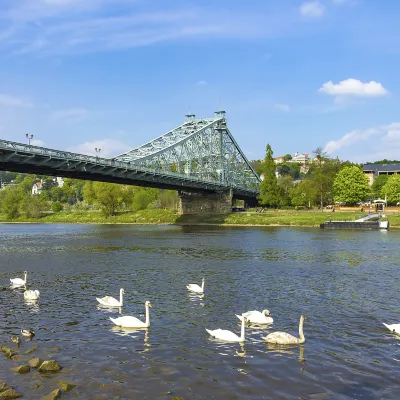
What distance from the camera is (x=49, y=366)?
1304 cm

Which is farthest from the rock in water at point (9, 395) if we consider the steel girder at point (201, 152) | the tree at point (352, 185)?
the tree at point (352, 185)

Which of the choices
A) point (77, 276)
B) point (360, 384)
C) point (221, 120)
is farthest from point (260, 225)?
point (360, 384)

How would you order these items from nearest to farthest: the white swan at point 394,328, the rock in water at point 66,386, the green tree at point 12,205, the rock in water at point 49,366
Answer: the rock in water at point 66,386, the rock in water at point 49,366, the white swan at point 394,328, the green tree at point 12,205

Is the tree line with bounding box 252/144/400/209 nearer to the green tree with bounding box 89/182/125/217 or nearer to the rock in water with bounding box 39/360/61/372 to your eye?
the green tree with bounding box 89/182/125/217

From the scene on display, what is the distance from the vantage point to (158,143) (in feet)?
370

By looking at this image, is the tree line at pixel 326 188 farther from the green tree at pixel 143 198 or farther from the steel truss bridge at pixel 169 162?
the green tree at pixel 143 198

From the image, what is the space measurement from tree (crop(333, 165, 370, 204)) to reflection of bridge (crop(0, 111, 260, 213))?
26964mm

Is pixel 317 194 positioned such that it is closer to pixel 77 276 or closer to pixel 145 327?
pixel 77 276

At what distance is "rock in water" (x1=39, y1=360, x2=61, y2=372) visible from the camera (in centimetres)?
1299

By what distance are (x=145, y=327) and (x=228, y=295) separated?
7183mm

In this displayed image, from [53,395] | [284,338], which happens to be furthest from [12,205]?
[53,395]

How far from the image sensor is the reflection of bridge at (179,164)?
200ft

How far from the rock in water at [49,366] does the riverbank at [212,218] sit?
Answer: 7641 cm

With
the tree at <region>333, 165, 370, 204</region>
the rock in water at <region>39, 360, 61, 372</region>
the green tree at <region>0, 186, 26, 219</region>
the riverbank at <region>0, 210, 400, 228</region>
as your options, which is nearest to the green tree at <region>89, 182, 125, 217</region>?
the riverbank at <region>0, 210, 400, 228</region>
